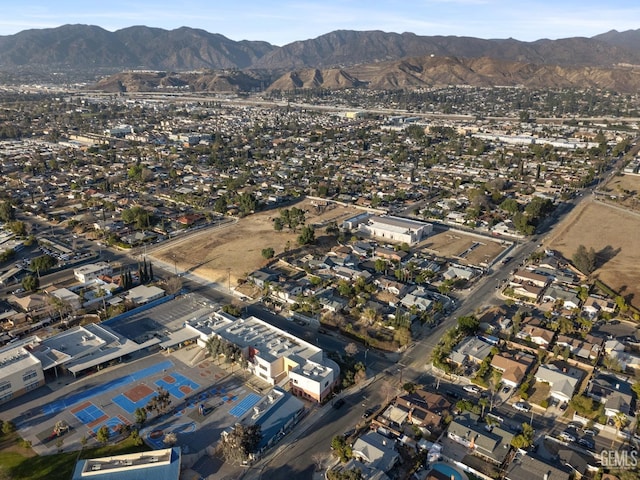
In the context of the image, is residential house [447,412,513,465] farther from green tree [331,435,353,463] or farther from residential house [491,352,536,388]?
green tree [331,435,353,463]

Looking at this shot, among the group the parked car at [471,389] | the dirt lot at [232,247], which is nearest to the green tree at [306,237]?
the dirt lot at [232,247]

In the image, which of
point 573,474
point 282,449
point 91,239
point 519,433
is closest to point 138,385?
point 282,449

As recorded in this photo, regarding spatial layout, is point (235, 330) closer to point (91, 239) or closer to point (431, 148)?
point (91, 239)

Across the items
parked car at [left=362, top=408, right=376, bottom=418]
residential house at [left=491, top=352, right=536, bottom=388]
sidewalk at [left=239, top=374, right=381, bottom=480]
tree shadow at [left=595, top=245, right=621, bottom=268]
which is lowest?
sidewalk at [left=239, top=374, right=381, bottom=480]

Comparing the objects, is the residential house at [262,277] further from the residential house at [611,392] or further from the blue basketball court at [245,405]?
the residential house at [611,392]

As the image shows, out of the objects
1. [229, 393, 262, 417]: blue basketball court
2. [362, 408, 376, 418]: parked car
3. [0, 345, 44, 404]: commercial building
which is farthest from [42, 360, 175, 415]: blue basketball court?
[362, 408, 376, 418]: parked car
